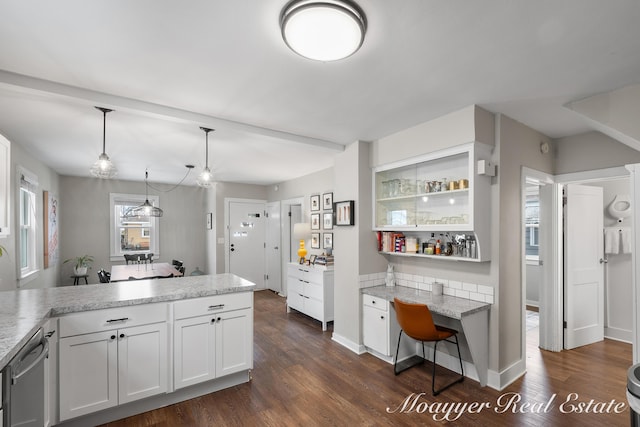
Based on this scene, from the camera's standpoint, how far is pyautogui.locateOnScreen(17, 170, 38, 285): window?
3.77 m

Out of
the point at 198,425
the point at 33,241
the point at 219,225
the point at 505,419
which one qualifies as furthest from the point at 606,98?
the point at 33,241

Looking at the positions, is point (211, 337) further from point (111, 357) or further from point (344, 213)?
point (344, 213)

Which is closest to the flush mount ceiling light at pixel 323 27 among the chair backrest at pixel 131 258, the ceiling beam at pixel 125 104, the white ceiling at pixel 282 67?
the white ceiling at pixel 282 67

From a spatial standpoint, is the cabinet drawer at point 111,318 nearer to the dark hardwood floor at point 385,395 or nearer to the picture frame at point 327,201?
the dark hardwood floor at point 385,395

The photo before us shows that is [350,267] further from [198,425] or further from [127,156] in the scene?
[127,156]

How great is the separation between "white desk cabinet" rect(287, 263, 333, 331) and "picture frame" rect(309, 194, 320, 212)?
42.1 inches

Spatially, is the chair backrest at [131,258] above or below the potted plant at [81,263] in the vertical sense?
above

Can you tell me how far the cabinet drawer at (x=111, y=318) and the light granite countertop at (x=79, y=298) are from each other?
42 mm

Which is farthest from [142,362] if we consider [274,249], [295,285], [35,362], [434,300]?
[274,249]

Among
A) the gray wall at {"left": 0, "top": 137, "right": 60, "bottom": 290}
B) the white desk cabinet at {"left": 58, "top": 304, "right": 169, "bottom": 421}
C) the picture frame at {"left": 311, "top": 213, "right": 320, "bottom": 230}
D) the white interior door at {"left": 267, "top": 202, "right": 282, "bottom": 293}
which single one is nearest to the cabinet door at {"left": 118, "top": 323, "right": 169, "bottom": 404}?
the white desk cabinet at {"left": 58, "top": 304, "right": 169, "bottom": 421}

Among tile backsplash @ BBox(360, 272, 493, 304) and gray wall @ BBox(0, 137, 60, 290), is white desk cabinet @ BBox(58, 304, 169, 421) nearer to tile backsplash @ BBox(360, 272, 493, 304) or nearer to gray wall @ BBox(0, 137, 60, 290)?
gray wall @ BBox(0, 137, 60, 290)

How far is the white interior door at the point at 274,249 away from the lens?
265 inches

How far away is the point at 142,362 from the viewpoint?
2.33 metres

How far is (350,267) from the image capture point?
144 inches
